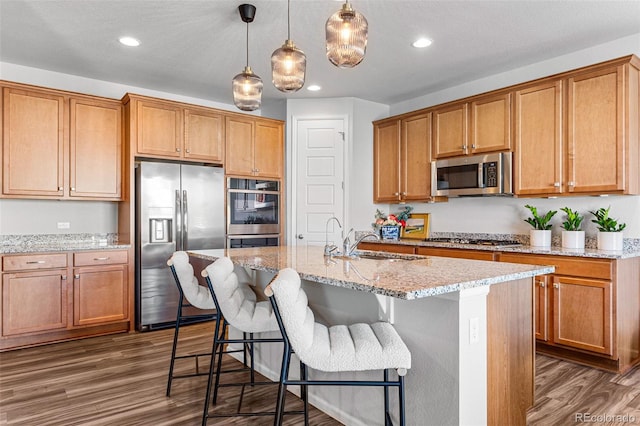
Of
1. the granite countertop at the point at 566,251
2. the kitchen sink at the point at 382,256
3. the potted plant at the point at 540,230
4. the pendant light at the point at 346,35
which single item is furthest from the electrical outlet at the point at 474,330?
the potted plant at the point at 540,230

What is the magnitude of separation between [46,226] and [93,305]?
998 millimetres

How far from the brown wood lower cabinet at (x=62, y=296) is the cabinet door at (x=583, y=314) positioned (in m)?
3.90

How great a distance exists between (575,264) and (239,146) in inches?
141

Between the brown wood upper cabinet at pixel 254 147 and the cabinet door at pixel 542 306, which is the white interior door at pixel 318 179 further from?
the cabinet door at pixel 542 306

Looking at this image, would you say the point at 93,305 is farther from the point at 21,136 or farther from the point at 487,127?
the point at 487,127

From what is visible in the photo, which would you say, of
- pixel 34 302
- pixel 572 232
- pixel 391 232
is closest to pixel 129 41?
pixel 34 302

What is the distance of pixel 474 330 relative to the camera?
5.55ft

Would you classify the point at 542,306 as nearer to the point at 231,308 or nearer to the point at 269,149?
the point at 231,308

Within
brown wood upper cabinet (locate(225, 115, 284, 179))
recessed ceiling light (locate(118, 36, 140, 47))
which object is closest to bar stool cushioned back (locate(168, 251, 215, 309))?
recessed ceiling light (locate(118, 36, 140, 47))

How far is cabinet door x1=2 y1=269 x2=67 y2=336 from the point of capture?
11.4 feet

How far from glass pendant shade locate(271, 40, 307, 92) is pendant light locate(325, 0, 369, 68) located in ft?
1.12

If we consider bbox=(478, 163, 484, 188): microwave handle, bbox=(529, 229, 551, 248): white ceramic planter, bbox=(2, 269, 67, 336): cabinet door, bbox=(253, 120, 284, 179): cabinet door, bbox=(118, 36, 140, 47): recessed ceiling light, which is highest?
bbox=(118, 36, 140, 47): recessed ceiling light

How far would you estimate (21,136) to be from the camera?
3.76 meters

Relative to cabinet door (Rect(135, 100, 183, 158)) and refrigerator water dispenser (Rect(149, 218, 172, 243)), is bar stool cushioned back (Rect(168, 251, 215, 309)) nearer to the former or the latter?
refrigerator water dispenser (Rect(149, 218, 172, 243))
